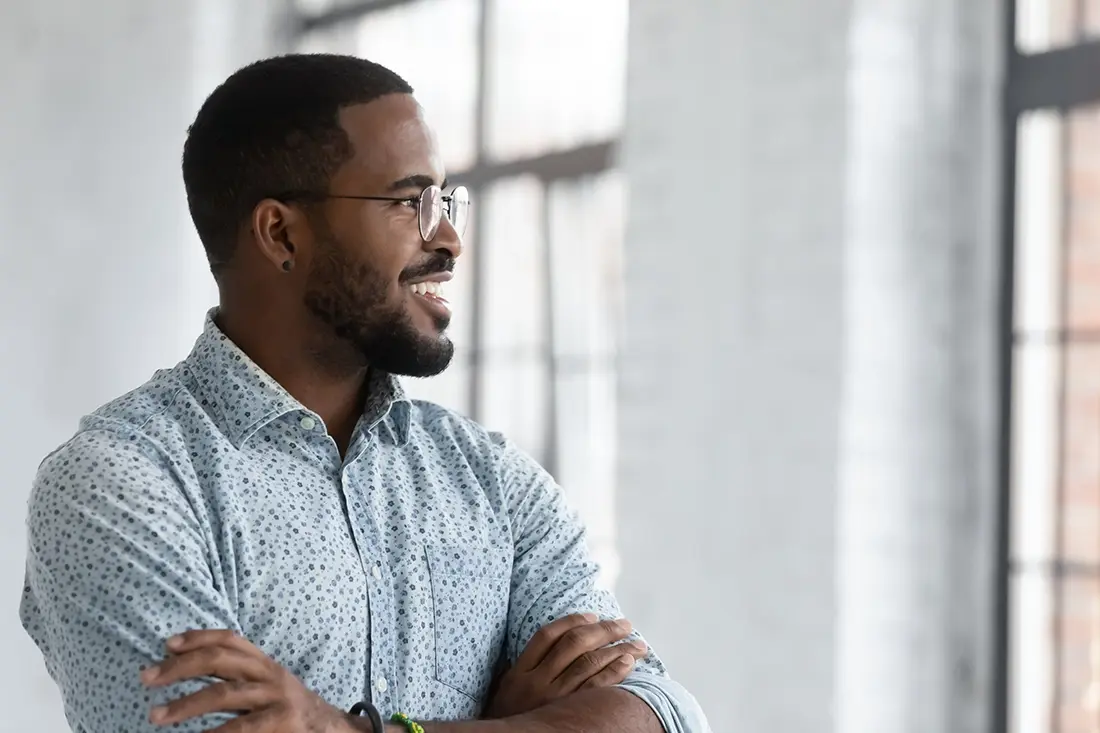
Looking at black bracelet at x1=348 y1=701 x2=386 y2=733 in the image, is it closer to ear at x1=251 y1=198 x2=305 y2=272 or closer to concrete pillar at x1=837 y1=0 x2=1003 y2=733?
ear at x1=251 y1=198 x2=305 y2=272

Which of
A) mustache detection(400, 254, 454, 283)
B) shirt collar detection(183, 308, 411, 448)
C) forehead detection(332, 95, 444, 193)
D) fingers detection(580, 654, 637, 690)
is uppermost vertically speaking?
forehead detection(332, 95, 444, 193)

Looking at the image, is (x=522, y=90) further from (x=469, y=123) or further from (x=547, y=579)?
(x=547, y=579)

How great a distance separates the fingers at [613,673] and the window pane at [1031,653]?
1.63 metres

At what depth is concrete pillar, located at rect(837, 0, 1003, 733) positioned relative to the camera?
3.12 meters

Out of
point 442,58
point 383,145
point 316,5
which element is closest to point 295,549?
point 383,145

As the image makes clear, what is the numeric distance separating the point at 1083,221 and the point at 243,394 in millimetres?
2065

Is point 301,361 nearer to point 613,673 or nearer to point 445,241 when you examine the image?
point 445,241

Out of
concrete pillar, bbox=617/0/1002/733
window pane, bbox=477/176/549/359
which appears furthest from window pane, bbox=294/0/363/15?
concrete pillar, bbox=617/0/1002/733

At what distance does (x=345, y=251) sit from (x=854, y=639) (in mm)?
1706

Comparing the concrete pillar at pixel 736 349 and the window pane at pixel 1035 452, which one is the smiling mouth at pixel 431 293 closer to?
the concrete pillar at pixel 736 349

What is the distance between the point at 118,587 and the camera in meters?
1.56

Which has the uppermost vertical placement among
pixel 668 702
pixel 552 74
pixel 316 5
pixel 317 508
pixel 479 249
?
pixel 316 5

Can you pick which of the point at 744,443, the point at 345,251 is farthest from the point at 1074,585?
the point at 345,251

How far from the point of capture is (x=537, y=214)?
178 inches
